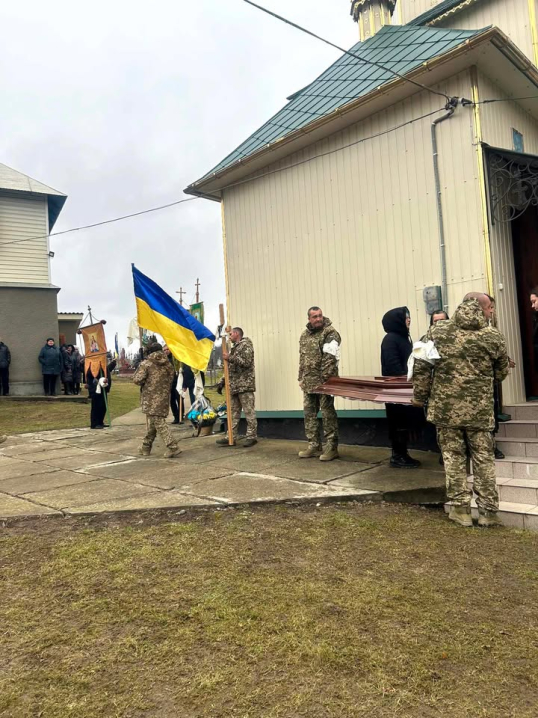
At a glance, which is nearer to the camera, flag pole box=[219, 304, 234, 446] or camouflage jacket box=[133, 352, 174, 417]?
camouflage jacket box=[133, 352, 174, 417]

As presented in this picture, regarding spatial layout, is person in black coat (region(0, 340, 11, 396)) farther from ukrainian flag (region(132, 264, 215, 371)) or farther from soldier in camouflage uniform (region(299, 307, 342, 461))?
soldier in camouflage uniform (region(299, 307, 342, 461))

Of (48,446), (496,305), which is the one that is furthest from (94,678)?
(48,446)

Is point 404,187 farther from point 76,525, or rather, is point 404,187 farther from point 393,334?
point 76,525

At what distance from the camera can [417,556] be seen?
12.4 feet

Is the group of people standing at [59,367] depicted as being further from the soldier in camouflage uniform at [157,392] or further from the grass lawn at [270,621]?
the grass lawn at [270,621]

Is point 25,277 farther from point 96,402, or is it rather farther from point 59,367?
point 96,402

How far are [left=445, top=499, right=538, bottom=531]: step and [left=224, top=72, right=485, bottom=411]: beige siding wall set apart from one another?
277 centimetres

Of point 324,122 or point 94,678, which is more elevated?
point 324,122

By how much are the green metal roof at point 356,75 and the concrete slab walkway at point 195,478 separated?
467 cm

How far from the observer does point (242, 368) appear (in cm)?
844

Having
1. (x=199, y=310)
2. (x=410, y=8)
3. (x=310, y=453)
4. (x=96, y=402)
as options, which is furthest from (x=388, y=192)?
(x=96, y=402)

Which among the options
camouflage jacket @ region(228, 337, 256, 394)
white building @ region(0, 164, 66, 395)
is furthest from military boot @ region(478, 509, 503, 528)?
white building @ region(0, 164, 66, 395)

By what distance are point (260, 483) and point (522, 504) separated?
251cm

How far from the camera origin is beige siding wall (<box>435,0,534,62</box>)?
27.7 feet
